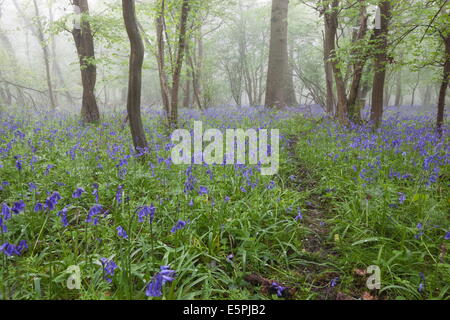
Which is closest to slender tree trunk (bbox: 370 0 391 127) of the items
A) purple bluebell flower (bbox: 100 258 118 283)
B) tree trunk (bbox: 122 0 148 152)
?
tree trunk (bbox: 122 0 148 152)

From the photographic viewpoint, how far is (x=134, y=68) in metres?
4.27

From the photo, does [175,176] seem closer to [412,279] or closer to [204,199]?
[204,199]

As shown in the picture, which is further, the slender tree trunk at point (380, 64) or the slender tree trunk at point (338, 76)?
the slender tree trunk at point (338, 76)

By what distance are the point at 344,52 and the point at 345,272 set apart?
5.61 meters

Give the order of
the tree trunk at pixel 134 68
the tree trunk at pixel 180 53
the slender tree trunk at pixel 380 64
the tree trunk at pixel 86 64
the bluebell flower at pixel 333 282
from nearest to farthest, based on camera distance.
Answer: the bluebell flower at pixel 333 282 < the tree trunk at pixel 134 68 < the slender tree trunk at pixel 380 64 < the tree trunk at pixel 180 53 < the tree trunk at pixel 86 64

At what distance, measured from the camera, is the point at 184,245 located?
7.30 ft

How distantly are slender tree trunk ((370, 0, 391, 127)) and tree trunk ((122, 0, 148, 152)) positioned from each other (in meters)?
5.09

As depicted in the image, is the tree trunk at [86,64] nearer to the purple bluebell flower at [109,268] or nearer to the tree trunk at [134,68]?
the tree trunk at [134,68]

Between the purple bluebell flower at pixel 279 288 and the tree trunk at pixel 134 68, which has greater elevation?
the tree trunk at pixel 134 68

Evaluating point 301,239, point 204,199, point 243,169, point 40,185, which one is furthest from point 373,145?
point 40,185

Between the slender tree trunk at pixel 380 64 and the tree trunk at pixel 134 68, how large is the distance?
509 centimetres

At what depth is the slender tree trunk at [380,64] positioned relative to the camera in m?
5.90

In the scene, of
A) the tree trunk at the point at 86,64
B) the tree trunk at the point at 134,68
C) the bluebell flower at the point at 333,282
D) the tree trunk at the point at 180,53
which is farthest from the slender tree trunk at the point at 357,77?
the tree trunk at the point at 86,64
